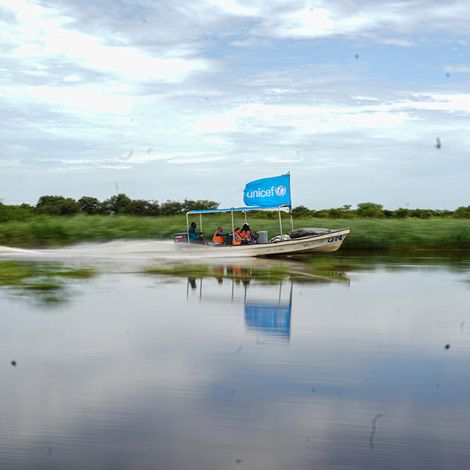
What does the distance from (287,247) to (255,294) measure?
9.59m

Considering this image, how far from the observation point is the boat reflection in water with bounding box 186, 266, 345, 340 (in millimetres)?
11783

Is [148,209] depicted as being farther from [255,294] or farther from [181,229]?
[255,294]

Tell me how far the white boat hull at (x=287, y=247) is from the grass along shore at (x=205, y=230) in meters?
6.29

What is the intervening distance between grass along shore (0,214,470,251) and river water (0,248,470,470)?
1633 cm

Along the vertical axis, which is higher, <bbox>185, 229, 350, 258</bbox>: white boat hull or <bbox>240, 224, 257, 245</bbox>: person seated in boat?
<bbox>240, 224, 257, 245</bbox>: person seated in boat

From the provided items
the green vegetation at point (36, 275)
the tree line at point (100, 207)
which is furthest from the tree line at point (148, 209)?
the green vegetation at point (36, 275)

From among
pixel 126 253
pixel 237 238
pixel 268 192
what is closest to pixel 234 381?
pixel 237 238

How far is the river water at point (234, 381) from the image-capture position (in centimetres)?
595

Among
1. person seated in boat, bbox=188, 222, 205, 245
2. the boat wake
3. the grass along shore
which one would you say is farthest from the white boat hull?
the grass along shore

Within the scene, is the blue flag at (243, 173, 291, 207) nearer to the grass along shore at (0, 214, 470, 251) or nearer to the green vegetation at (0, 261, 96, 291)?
the green vegetation at (0, 261, 96, 291)

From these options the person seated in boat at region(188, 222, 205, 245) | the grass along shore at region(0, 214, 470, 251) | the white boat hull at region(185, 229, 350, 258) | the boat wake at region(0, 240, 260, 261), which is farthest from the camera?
the grass along shore at region(0, 214, 470, 251)

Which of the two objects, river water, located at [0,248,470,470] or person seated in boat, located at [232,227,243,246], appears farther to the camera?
person seated in boat, located at [232,227,243,246]

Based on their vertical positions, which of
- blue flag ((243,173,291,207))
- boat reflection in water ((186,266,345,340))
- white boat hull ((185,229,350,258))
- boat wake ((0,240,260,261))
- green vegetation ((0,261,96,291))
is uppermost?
blue flag ((243,173,291,207))

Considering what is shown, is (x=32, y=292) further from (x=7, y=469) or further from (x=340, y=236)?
(x=340, y=236)
